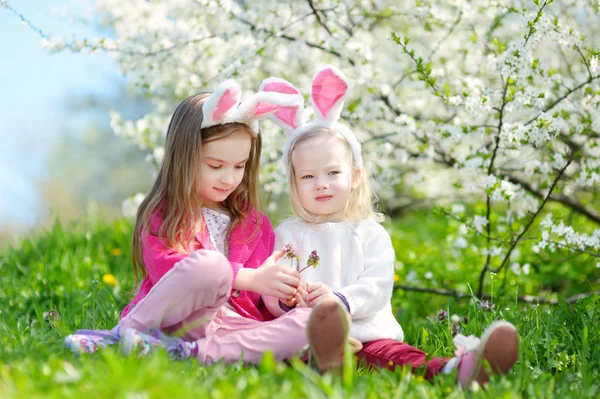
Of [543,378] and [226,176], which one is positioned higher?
[226,176]

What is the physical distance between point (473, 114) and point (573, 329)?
1.15 metres

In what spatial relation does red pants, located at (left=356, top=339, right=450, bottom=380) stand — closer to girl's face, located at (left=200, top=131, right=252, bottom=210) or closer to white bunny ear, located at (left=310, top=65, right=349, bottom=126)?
girl's face, located at (left=200, top=131, right=252, bottom=210)

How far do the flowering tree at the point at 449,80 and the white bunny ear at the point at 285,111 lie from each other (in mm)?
570

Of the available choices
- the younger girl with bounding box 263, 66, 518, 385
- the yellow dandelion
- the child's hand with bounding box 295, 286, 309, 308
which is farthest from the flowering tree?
the child's hand with bounding box 295, 286, 309, 308

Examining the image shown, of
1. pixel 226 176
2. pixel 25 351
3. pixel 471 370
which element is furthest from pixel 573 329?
pixel 25 351

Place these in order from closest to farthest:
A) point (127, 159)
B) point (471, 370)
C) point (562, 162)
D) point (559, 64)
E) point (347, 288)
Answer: point (471, 370) < point (347, 288) < point (562, 162) < point (559, 64) < point (127, 159)

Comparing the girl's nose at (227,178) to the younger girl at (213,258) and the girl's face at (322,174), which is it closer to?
the younger girl at (213,258)

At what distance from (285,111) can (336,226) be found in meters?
0.48

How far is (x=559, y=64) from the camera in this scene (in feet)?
17.4

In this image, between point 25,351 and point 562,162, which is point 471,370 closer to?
point 25,351

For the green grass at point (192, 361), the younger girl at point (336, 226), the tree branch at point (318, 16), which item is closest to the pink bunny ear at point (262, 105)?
the younger girl at point (336, 226)

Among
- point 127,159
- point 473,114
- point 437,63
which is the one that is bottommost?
point 127,159

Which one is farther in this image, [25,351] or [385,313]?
[385,313]

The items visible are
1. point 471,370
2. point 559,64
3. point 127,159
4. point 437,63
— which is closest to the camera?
point 471,370
